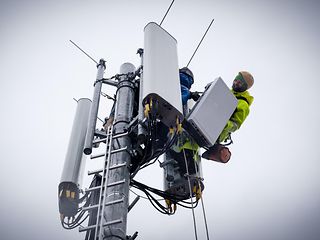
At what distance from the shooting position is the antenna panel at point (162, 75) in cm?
409

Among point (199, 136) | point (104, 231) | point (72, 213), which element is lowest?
point (104, 231)

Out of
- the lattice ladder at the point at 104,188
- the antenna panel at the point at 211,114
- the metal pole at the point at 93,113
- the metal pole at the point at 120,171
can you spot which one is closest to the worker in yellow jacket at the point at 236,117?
the antenna panel at the point at 211,114

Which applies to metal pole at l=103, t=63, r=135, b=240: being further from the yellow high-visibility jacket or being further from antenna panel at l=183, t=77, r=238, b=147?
the yellow high-visibility jacket

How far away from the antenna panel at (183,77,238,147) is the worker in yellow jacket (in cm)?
29

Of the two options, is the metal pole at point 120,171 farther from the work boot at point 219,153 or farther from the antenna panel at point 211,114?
the work boot at point 219,153

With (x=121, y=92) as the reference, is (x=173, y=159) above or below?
below

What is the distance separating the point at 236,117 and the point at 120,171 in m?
2.43

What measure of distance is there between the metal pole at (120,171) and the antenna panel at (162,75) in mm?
610

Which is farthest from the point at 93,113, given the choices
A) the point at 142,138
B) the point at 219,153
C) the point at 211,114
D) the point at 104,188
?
the point at 219,153

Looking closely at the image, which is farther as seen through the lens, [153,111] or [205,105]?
[205,105]

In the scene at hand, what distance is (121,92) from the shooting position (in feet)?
16.6

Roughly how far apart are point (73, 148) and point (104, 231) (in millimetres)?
1857

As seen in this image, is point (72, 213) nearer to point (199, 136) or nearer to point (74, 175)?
point (74, 175)

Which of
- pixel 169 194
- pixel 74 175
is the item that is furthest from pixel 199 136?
pixel 74 175
